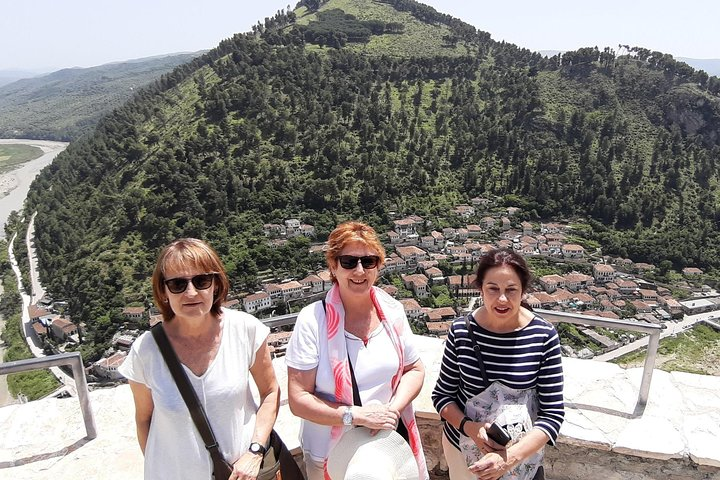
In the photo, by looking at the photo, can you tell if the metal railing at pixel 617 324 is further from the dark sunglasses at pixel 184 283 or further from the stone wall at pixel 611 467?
the dark sunglasses at pixel 184 283

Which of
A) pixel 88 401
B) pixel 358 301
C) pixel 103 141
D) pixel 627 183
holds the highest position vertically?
pixel 358 301

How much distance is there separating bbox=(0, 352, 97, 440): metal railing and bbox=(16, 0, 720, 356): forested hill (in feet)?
91.1

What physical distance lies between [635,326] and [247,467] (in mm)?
1603

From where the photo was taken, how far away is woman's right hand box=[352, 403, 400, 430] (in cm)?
130

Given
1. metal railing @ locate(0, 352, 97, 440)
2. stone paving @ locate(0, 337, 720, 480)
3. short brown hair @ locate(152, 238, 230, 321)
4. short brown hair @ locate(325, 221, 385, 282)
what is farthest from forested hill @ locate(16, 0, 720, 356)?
short brown hair @ locate(325, 221, 385, 282)

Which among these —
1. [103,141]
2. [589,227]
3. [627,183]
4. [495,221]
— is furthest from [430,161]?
[103,141]

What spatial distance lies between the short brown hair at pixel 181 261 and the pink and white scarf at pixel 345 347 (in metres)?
0.38

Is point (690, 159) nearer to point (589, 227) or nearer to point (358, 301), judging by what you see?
point (589, 227)

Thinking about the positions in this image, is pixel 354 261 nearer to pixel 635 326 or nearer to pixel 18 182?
pixel 635 326

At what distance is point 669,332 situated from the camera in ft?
78.9

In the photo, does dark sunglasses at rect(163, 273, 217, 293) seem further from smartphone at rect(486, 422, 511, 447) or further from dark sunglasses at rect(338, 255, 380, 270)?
smartphone at rect(486, 422, 511, 447)

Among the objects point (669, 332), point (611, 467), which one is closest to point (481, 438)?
point (611, 467)

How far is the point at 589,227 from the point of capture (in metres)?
39.1

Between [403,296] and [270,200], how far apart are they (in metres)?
16.5
